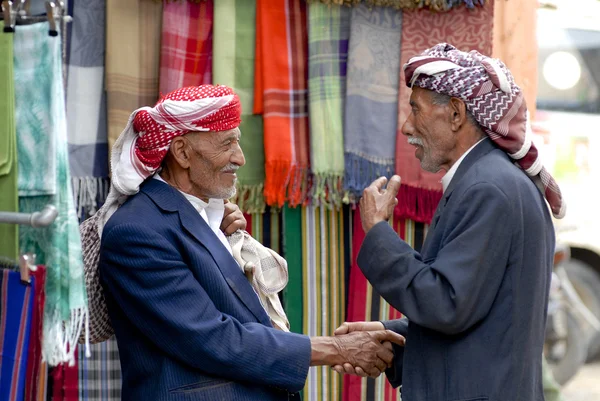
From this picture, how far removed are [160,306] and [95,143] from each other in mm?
1362

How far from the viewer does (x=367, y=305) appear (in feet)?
13.1

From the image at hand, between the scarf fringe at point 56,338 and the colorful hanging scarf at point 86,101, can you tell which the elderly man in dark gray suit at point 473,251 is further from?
the colorful hanging scarf at point 86,101

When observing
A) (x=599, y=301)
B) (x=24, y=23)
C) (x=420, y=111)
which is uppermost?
(x=24, y=23)

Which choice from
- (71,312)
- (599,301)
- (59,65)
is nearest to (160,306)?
(71,312)

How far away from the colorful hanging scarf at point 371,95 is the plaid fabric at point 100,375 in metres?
1.27

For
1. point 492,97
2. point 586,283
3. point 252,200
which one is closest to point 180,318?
point 492,97

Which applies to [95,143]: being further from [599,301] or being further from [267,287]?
[599,301]

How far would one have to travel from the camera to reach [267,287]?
313 cm

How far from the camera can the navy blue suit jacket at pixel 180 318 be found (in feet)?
8.66

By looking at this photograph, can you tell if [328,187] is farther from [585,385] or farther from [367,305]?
[585,385]

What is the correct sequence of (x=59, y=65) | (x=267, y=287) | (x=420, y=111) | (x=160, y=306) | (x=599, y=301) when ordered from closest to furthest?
(x=59, y=65)
(x=160, y=306)
(x=420, y=111)
(x=267, y=287)
(x=599, y=301)

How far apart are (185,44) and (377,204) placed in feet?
4.59

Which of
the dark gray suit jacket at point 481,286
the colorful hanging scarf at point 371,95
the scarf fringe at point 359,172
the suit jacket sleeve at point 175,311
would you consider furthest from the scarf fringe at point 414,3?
the suit jacket sleeve at point 175,311

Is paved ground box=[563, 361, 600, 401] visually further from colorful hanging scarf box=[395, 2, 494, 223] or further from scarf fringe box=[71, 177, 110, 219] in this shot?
scarf fringe box=[71, 177, 110, 219]
